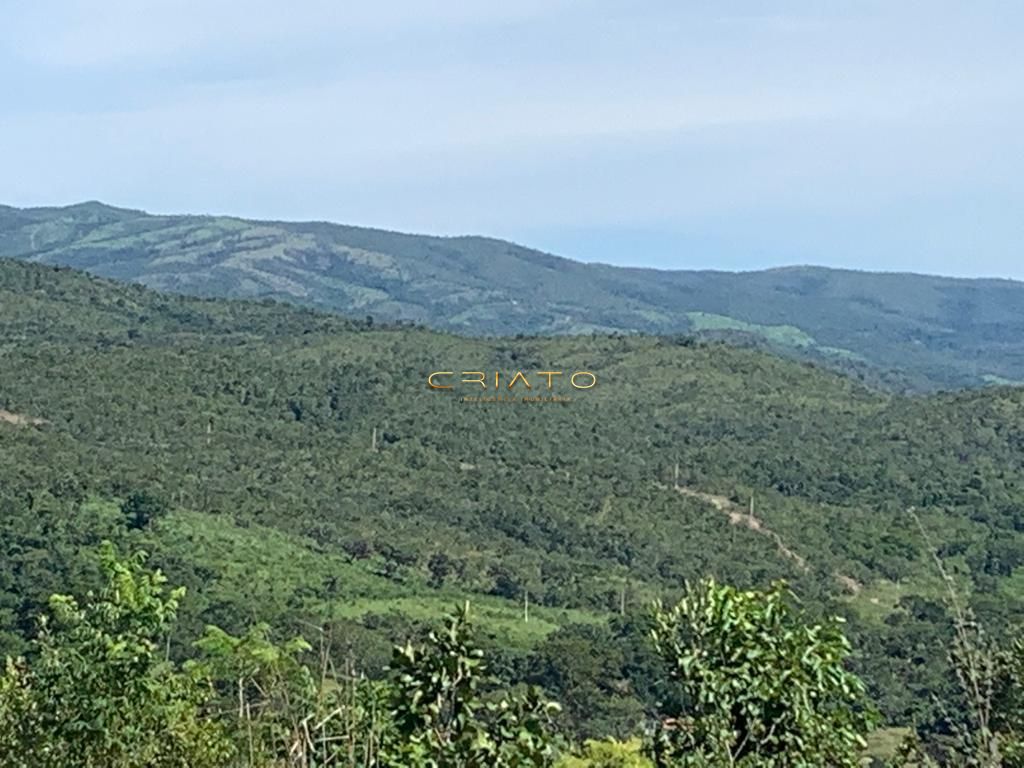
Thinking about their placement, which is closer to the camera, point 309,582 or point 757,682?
point 757,682

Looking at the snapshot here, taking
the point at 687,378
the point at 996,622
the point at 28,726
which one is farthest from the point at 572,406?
the point at 28,726

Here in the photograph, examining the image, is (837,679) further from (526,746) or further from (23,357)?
(23,357)

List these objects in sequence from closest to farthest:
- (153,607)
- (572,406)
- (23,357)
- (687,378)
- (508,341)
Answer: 1. (153,607)
2. (23,357)
3. (572,406)
4. (687,378)
5. (508,341)

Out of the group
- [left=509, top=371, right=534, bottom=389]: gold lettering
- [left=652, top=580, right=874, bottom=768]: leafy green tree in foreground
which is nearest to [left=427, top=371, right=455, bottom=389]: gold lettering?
[left=509, top=371, right=534, bottom=389]: gold lettering

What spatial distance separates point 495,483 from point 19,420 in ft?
74.2

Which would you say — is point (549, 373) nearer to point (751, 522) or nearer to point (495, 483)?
point (495, 483)

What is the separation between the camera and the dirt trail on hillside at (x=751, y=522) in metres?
63.9

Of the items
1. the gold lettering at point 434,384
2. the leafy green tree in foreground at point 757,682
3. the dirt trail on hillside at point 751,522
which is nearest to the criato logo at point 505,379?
the gold lettering at point 434,384

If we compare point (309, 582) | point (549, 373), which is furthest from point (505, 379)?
point (309, 582)

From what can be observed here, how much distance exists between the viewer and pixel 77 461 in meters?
61.2

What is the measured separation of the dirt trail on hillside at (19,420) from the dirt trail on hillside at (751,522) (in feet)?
100

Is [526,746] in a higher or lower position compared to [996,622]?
higher

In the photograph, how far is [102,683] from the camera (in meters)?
10.7

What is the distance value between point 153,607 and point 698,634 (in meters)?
3.93
